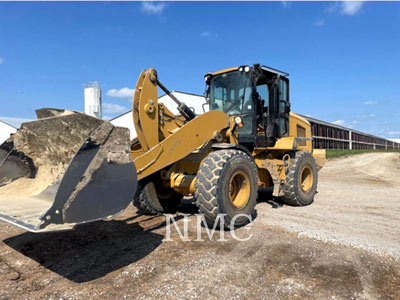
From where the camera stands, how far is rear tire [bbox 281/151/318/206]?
6.81 metres

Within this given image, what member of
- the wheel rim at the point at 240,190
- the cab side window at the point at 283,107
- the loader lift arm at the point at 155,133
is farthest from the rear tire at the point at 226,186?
the cab side window at the point at 283,107

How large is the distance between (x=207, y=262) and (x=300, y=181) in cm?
399

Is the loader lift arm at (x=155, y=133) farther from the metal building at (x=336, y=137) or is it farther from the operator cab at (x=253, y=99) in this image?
the metal building at (x=336, y=137)

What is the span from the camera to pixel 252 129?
635 centimetres

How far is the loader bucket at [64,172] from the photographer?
3.13 m

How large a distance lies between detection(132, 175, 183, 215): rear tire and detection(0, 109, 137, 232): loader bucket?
5.59 ft

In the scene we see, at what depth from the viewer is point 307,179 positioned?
302 inches

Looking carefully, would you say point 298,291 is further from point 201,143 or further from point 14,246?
point 14,246

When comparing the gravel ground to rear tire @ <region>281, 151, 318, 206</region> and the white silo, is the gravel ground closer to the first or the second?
rear tire @ <region>281, 151, 318, 206</region>

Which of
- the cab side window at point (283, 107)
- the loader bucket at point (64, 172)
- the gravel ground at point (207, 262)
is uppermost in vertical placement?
the cab side window at point (283, 107)

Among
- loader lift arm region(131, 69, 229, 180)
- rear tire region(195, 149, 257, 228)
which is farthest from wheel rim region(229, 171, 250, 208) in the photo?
loader lift arm region(131, 69, 229, 180)

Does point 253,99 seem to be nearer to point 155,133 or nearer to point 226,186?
point 226,186

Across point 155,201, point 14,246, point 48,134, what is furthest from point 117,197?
point 155,201

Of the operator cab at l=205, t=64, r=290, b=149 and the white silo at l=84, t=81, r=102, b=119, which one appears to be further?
the white silo at l=84, t=81, r=102, b=119
